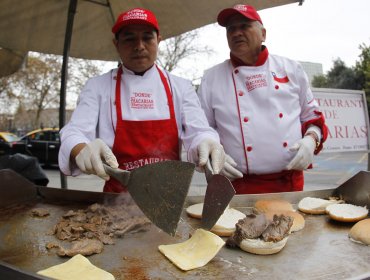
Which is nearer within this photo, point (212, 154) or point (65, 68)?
point (212, 154)

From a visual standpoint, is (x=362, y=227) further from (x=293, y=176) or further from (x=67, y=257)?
(x=67, y=257)

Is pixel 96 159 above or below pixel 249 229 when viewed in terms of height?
above

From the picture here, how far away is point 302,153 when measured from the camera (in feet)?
7.72

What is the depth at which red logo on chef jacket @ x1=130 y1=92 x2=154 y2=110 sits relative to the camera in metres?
2.30

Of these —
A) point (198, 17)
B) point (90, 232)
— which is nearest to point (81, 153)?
point (90, 232)

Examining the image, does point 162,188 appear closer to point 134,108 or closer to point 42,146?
point 134,108

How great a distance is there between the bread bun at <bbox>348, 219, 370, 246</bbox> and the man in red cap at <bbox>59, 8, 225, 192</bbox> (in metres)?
0.91

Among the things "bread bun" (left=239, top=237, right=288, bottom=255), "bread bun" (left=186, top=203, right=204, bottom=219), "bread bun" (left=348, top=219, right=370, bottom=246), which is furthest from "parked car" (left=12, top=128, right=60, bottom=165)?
"bread bun" (left=348, top=219, right=370, bottom=246)

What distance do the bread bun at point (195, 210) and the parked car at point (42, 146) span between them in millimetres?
11205

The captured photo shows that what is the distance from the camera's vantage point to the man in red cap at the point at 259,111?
247 centimetres

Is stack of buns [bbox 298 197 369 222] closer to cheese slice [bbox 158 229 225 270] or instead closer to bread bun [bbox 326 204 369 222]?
bread bun [bbox 326 204 369 222]

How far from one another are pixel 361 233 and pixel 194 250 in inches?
32.1

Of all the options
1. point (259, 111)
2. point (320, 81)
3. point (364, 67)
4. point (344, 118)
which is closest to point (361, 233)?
point (259, 111)

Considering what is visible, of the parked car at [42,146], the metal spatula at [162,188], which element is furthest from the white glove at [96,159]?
the parked car at [42,146]
